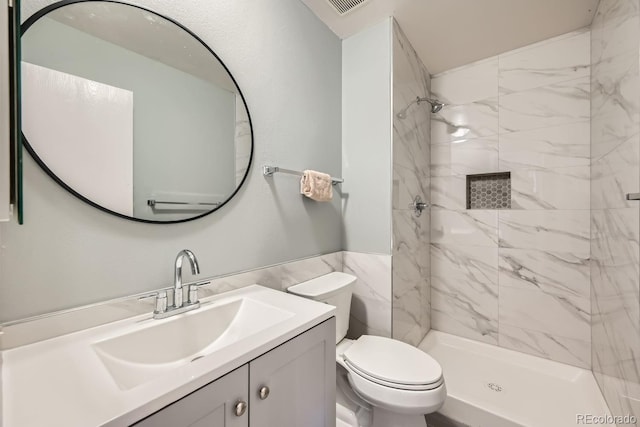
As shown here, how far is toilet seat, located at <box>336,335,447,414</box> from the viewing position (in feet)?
3.58

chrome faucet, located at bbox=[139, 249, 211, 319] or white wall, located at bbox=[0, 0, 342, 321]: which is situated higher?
white wall, located at bbox=[0, 0, 342, 321]

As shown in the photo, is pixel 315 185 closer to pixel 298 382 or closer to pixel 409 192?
pixel 409 192

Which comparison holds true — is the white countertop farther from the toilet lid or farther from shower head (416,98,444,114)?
shower head (416,98,444,114)

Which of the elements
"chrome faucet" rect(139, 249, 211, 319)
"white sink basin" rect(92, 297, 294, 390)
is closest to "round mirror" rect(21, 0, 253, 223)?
"chrome faucet" rect(139, 249, 211, 319)

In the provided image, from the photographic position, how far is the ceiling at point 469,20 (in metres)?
1.53

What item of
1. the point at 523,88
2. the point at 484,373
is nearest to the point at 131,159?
the point at 484,373

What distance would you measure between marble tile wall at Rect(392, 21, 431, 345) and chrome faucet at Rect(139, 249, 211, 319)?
1.16 metres

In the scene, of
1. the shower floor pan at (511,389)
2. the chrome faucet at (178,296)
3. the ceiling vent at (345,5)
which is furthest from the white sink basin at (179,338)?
the ceiling vent at (345,5)

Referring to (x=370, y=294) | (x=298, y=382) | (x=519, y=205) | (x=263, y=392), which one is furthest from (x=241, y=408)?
(x=519, y=205)

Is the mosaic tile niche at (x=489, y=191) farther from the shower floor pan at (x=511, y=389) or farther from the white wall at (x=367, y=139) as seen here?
the shower floor pan at (x=511, y=389)

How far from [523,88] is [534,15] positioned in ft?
1.52

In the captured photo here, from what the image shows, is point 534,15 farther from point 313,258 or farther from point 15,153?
point 15,153

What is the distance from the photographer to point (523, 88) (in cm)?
191

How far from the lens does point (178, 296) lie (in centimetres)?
89
